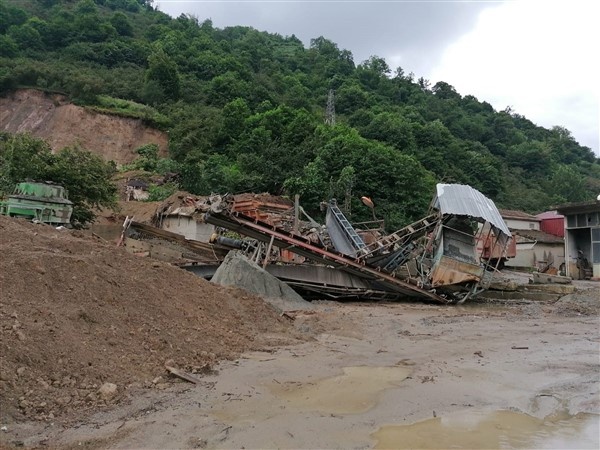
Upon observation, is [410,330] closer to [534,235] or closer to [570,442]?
[570,442]

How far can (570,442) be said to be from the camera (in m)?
4.70

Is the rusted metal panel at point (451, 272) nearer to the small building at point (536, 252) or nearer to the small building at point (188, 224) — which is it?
the small building at point (188, 224)

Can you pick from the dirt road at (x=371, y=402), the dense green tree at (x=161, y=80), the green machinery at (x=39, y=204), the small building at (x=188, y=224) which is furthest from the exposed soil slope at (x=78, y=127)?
the dirt road at (x=371, y=402)

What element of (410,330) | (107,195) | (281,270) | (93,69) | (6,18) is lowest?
(410,330)

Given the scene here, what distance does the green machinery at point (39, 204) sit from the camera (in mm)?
15562

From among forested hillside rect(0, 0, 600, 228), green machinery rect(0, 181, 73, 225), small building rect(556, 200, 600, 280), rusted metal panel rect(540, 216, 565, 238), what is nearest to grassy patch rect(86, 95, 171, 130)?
forested hillside rect(0, 0, 600, 228)

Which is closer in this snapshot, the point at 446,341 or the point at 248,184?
the point at 446,341

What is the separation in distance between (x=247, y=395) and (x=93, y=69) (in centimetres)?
6554

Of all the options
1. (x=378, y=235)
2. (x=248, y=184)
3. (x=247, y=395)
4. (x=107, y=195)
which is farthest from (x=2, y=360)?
(x=248, y=184)

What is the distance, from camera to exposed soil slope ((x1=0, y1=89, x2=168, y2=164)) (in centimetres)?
4903

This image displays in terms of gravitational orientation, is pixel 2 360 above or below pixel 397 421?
above

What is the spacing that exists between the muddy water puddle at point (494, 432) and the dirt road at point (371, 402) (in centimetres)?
1

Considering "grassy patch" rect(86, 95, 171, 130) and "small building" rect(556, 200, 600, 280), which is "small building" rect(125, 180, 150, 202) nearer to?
"grassy patch" rect(86, 95, 171, 130)

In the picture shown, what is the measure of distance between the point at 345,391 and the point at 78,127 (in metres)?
51.1
